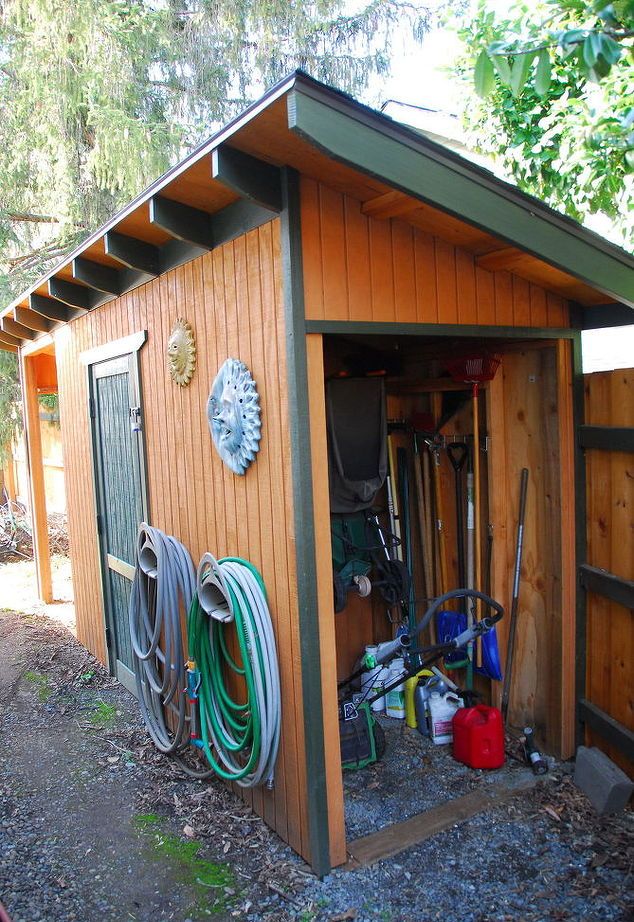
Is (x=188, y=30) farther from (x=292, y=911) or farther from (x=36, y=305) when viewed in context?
(x=292, y=911)

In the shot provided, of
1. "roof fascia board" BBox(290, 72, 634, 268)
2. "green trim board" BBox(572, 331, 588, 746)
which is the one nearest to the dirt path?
"green trim board" BBox(572, 331, 588, 746)

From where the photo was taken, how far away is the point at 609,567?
3223 mm

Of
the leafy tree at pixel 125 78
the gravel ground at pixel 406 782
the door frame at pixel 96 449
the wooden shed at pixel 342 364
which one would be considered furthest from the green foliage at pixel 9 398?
the gravel ground at pixel 406 782

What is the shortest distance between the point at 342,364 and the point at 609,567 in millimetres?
1844

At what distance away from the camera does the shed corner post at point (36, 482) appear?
6.87 metres

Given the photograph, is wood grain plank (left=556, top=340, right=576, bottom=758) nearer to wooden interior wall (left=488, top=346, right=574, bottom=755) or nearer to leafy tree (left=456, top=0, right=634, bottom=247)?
wooden interior wall (left=488, top=346, right=574, bottom=755)

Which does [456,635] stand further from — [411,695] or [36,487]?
[36,487]

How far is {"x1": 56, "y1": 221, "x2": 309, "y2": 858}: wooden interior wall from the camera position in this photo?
274 cm

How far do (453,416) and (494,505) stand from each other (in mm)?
594

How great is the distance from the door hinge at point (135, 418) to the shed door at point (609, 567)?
7.83 feet

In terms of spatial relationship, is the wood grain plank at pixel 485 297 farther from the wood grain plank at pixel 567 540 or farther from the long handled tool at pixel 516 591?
the long handled tool at pixel 516 591

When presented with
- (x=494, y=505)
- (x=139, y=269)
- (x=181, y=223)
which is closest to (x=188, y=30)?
(x=139, y=269)

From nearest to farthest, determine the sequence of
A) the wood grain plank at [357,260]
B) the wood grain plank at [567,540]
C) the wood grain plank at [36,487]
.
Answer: the wood grain plank at [357,260], the wood grain plank at [567,540], the wood grain plank at [36,487]

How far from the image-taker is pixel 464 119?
550 cm
